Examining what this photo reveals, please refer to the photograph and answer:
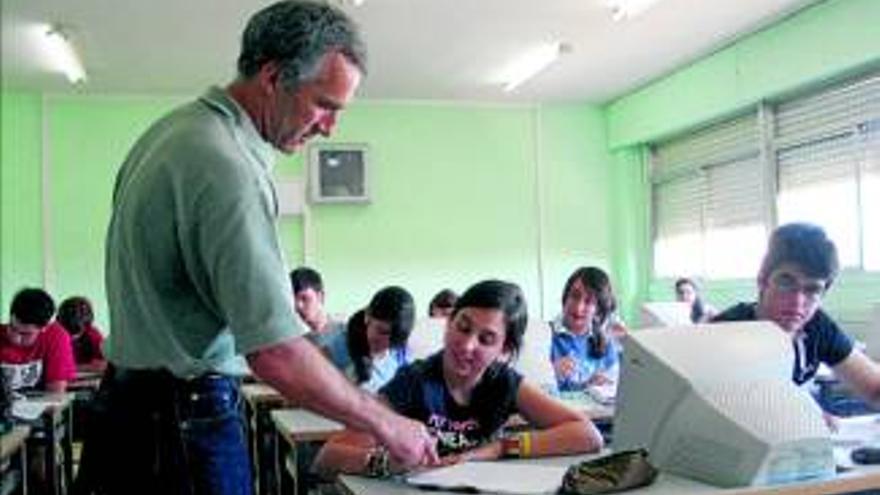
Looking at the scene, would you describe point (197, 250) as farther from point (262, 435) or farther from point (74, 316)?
point (74, 316)

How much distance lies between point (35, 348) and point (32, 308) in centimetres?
27

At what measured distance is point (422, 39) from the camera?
20.8 feet

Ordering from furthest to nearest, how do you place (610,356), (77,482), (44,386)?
(44,386), (610,356), (77,482)

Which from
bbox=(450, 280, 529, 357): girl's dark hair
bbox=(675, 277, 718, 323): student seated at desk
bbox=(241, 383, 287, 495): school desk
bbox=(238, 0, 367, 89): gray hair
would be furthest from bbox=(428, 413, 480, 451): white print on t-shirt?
bbox=(675, 277, 718, 323): student seated at desk

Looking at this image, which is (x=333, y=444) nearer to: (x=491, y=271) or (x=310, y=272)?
(x=310, y=272)

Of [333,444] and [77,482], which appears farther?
[333,444]

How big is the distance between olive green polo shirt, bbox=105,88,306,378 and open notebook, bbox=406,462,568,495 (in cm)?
53

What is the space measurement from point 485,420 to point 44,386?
310 centimetres

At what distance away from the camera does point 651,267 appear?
846 centimetres

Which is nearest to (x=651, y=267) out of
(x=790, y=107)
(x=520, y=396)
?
(x=790, y=107)

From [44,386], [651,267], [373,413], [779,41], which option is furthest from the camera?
[651,267]

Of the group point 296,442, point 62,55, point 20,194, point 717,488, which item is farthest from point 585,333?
point 20,194

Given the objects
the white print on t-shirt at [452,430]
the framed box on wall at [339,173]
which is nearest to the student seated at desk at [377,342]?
the white print on t-shirt at [452,430]

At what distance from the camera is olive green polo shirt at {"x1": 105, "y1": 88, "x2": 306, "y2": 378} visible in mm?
1300
